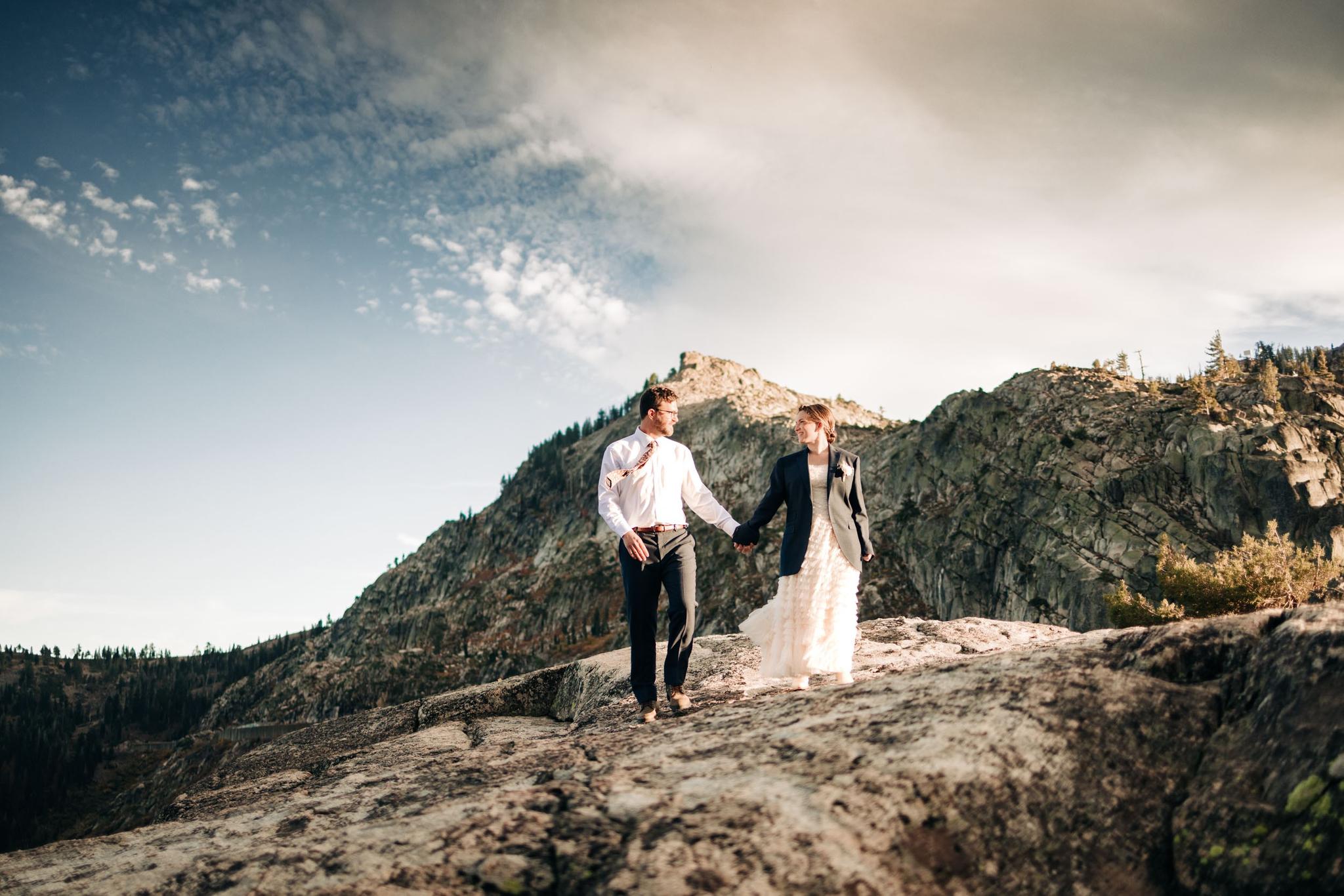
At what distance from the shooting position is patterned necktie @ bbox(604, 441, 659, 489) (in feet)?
26.4

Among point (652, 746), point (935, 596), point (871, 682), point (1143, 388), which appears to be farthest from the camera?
point (935, 596)

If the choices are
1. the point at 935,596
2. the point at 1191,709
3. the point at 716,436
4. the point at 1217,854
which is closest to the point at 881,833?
the point at 1217,854

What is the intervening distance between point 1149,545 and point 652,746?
52214 millimetres

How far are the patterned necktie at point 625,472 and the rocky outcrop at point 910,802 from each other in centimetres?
290

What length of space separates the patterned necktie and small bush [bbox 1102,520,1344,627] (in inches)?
763

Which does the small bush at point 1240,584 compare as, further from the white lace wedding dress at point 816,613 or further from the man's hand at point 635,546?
the man's hand at point 635,546

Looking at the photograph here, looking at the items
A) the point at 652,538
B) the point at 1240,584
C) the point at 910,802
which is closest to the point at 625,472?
the point at 652,538

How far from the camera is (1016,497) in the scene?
189 ft

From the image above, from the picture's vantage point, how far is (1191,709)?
4.41 metres

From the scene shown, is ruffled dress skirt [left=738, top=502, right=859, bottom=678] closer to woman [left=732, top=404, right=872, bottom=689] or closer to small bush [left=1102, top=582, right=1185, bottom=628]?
woman [left=732, top=404, right=872, bottom=689]

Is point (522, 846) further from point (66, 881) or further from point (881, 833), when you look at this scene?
point (66, 881)

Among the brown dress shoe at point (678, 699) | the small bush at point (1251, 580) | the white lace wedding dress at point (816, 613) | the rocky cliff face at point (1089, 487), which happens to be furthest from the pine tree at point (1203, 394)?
the brown dress shoe at point (678, 699)

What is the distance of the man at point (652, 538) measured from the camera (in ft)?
25.2

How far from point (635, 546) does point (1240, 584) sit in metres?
23.7
